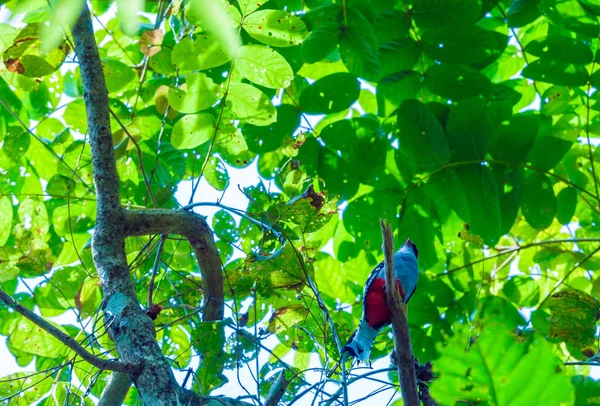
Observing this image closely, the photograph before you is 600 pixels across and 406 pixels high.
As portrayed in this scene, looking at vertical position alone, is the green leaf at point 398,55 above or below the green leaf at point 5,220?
above

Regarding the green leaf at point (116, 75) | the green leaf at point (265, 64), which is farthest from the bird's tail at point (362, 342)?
the green leaf at point (116, 75)

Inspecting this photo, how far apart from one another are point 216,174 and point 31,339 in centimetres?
87

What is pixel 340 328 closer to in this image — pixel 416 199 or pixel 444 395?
pixel 416 199

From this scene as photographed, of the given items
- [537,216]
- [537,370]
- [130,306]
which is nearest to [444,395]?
[537,370]

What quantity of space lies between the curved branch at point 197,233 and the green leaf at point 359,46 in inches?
34.3

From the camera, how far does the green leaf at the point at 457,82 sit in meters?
2.53

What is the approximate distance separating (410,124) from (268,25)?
2.48 feet

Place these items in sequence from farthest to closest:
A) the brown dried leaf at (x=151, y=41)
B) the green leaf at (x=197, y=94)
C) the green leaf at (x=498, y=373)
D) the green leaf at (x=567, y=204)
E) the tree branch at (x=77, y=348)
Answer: the green leaf at (x=567, y=204) < the brown dried leaf at (x=151, y=41) < the green leaf at (x=197, y=94) < the tree branch at (x=77, y=348) < the green leaf at (x=498, y=373)

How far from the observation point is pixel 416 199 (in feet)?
8.75

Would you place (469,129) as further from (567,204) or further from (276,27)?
(276,27)

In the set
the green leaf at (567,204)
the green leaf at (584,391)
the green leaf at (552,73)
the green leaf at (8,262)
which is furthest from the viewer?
the green leaf at (567,204)

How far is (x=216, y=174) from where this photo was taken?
2.40 m

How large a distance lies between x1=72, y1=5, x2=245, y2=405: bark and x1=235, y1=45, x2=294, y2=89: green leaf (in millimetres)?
442

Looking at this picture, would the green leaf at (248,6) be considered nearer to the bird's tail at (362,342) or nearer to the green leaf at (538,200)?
the bird's tail at (362,342)
